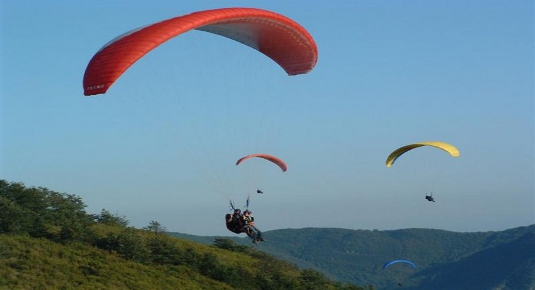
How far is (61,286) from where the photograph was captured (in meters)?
36.5

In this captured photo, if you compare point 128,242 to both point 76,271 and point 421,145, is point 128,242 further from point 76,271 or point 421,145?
point 421,145

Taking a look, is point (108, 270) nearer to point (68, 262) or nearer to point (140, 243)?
point (68, 262)

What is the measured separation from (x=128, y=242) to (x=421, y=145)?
20459mm

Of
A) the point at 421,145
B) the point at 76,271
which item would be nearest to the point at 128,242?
the point at 76,271

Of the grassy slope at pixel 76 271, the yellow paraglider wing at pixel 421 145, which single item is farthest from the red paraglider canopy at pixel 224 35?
the grassy slope at pixel 76 271

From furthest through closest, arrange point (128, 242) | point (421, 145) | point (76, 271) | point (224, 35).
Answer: point (128, 242)
point (76, 271)
point (421, 145)
point (224, 35)

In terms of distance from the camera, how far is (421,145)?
35.6m

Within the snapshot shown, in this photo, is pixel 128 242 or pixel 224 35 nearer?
pixel 224 35

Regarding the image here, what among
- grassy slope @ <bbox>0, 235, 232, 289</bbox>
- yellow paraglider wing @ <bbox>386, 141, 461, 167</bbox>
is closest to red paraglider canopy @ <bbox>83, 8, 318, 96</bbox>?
yellow paraglider wing @ <bbox>386, 141, 461, 167</bbox>

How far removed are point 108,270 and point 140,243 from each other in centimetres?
565

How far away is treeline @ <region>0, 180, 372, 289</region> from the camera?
45.8 m

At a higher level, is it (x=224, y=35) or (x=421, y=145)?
(x=224, y=35)

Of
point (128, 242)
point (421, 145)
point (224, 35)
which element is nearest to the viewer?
point (224, 35)

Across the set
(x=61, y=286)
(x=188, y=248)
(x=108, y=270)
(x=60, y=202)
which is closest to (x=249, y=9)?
(x=61, y=286)
